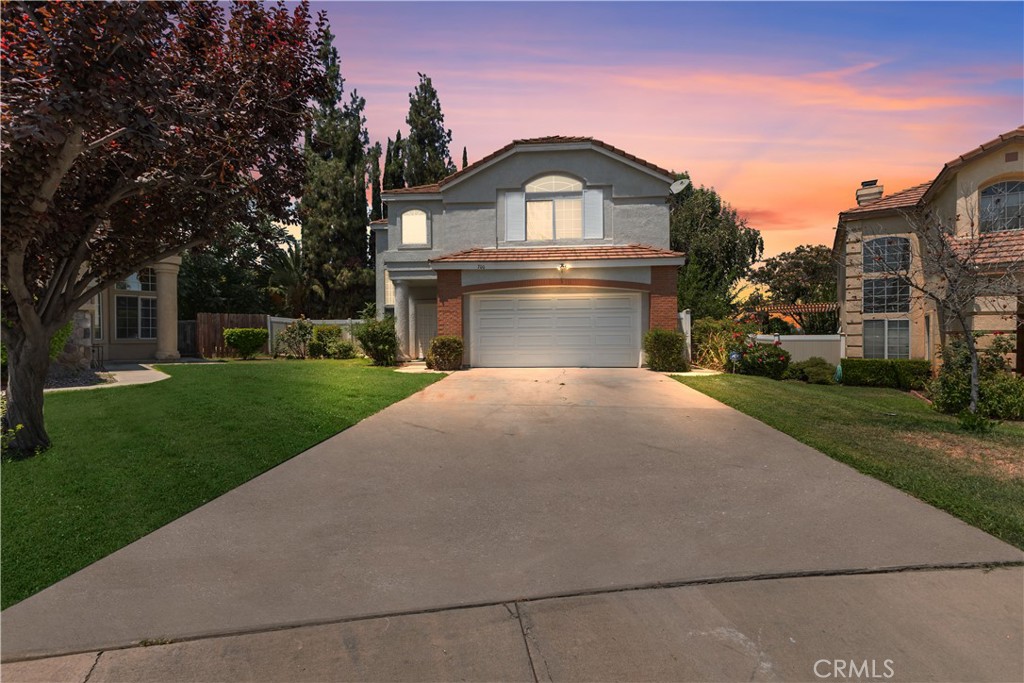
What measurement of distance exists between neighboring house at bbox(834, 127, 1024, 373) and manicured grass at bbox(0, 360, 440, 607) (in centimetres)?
1135

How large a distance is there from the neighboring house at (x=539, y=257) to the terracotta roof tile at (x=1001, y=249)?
7.00 metres

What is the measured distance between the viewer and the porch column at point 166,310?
21.8 metres

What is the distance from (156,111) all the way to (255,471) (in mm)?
3954

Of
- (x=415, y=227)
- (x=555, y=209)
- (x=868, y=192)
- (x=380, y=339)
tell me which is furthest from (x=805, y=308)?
(x=380, y=339)

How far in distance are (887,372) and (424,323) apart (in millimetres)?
15883

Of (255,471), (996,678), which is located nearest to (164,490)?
(255,471)

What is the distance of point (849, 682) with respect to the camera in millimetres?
2840

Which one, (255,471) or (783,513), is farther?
(255,471)

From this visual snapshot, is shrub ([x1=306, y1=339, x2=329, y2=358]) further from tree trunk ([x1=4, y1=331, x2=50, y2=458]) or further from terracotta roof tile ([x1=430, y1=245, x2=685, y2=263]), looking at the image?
tree trunk ([x1=4, y1=331, x2=50, y2=458])

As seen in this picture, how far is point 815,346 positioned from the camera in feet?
63.1

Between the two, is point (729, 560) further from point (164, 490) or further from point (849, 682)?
point (164, 490)

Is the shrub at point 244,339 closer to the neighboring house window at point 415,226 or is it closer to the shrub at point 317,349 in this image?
the shrub at point 317,349

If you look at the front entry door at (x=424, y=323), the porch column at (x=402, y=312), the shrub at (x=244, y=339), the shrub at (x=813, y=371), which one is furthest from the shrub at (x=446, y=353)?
the shrub at (x=813, y=371)

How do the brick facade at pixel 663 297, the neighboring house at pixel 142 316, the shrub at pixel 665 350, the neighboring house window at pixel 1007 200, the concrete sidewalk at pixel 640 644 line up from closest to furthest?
the concrete sidewalk at pixel 640 644
the neighboring house window at pixel 1007 200
the shrub at pixel 665 350
the brick facade at pixel 663 297
the neighboring house at pixel 142 316
